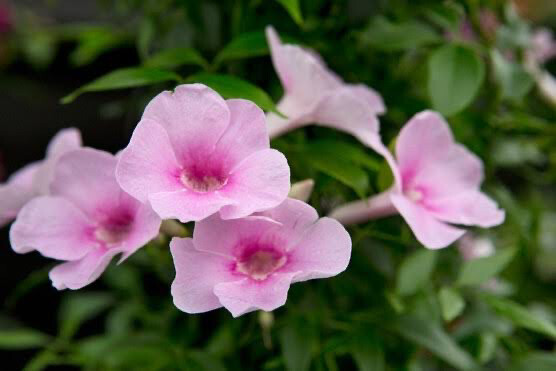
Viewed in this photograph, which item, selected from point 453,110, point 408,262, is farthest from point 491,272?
point 453,110

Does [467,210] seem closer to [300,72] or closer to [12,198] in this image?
[300,72]

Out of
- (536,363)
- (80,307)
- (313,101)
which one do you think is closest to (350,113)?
(313,101)

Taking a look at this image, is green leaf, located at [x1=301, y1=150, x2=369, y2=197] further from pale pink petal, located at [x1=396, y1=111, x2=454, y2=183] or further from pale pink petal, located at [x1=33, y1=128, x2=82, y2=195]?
pale pink petal, located at [x1=33, y1=128, x2=82, y2=195]

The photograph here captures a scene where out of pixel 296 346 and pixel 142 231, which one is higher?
pixel 142 231

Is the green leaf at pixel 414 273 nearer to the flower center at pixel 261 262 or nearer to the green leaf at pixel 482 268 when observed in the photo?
the green leaf at pixel 482 268

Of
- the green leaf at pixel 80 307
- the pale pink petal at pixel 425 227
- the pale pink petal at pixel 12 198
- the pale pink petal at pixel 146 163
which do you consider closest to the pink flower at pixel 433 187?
the pale pink petal at pixel 425 227

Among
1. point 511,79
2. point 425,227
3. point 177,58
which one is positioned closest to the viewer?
point 425,227

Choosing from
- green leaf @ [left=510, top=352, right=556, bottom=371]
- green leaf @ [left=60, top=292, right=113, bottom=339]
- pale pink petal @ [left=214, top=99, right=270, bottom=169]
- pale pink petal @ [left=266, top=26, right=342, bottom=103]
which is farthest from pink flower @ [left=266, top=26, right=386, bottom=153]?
green leaf @ [left=60, top=292, right=113, bottom=339]
